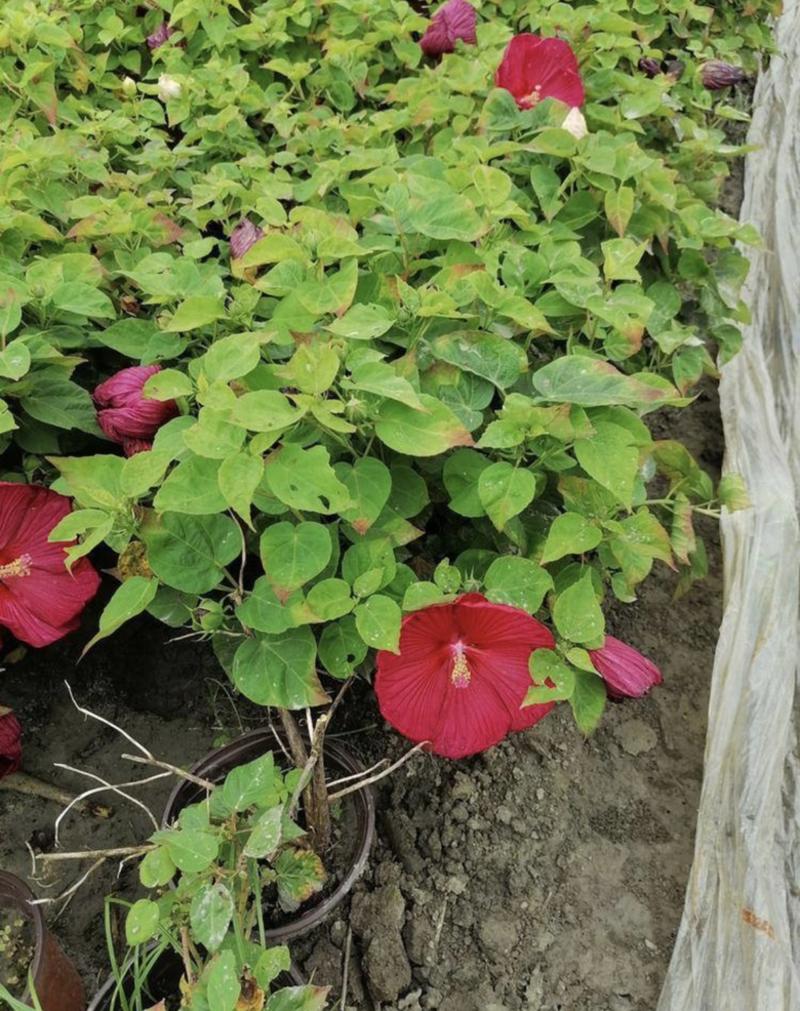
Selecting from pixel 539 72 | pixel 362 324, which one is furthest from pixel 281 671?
pixel 539 72

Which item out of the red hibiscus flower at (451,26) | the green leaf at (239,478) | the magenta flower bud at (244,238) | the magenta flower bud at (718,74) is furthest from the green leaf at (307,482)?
the magenta flower bud at (718,74)

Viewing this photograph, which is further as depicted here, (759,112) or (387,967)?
(759,112)

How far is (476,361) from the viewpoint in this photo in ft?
3.38

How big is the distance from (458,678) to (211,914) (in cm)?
34

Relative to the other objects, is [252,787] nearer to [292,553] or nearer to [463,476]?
[292,553]

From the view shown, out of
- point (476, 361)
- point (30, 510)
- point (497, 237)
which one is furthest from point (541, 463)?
point (30, 510)

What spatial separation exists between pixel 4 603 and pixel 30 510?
0.12 meters

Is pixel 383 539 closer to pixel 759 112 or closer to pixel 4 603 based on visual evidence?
pixel 4 603

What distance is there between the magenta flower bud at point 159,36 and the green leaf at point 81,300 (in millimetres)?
915

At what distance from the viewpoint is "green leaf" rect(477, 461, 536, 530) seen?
0.93 m

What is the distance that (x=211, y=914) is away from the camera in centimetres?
82

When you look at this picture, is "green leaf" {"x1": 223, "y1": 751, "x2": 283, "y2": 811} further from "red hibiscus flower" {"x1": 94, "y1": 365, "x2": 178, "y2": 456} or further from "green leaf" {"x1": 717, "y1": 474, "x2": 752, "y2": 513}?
"green leaf" {"x1": 717, "y1": 474, "x2": 752, "y2": 513}

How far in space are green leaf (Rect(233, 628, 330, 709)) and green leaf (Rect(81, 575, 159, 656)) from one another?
12cm

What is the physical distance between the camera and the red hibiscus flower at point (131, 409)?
1010mm
